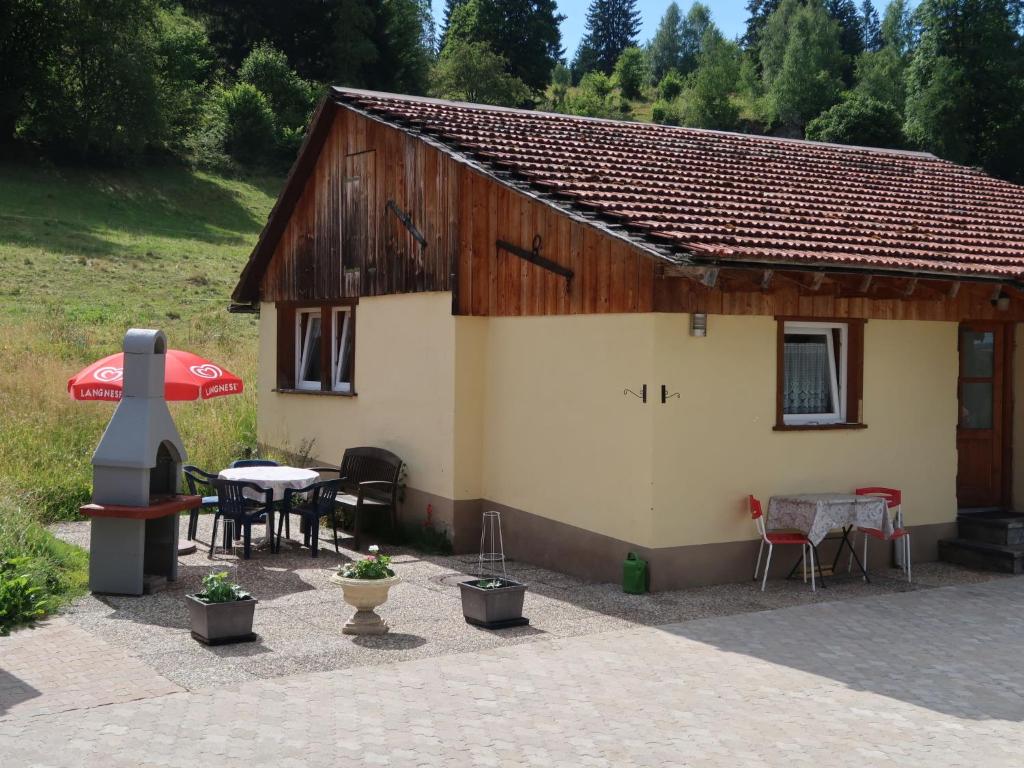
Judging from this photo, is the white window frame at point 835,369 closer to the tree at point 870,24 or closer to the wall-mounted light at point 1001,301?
the wall-mounted light at point 1001,301

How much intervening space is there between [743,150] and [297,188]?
640 centimetres

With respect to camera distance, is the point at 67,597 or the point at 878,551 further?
the point at 878,551

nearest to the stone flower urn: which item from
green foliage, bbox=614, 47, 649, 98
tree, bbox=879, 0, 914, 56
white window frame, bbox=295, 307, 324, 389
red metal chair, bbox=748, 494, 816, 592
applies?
red metal chair, bbox=748, 494, 816, 592

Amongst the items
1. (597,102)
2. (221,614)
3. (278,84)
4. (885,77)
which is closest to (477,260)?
(221,614)

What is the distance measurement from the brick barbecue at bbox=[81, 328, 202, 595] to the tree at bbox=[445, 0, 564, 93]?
7592 cm

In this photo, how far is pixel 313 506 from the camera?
11.5m

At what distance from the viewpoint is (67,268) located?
105ft

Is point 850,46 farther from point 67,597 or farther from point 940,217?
point 67,597

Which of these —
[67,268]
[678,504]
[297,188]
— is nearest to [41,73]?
[67,268]

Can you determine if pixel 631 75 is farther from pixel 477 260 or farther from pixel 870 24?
pixel 477 260

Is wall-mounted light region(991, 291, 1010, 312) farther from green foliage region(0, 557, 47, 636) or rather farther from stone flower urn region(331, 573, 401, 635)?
green foliage region(0, 557, 47, 636)

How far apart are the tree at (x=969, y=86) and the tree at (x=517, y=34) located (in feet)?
120

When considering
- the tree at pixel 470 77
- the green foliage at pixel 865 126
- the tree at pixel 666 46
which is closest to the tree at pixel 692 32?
the tree at pixel 666 46

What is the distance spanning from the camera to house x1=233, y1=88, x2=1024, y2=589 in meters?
9.48
